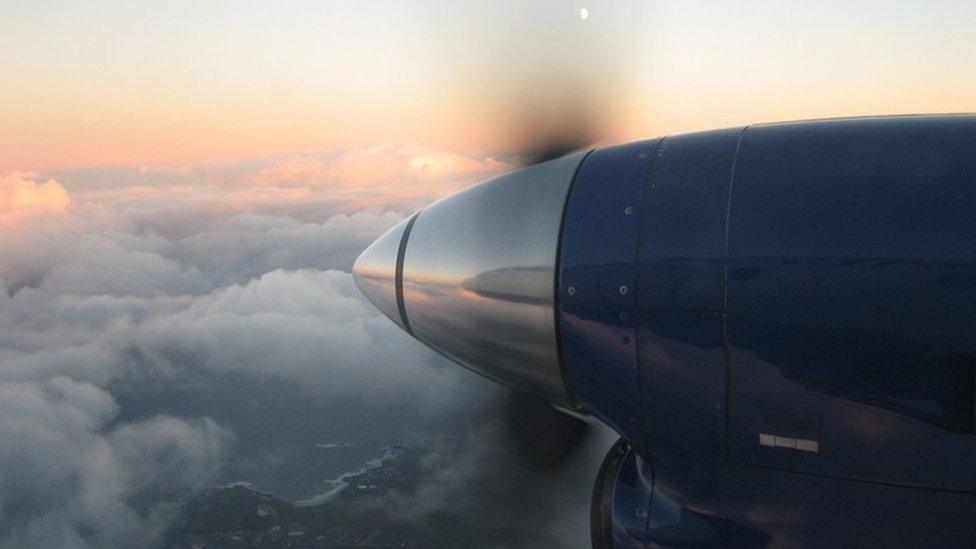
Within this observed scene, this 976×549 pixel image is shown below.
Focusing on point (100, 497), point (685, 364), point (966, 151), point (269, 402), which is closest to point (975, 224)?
point (966, 151)

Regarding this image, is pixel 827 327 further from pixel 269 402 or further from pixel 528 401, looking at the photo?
pixel 269 402

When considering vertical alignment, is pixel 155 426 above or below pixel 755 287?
below

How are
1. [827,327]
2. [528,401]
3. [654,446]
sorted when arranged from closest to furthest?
[827,327] < [654,446] < [528,401]

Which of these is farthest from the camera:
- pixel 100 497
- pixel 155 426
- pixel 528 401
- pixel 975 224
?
pixel 155 426

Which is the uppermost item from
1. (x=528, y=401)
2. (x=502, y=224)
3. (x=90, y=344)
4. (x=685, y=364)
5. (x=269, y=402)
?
(x=502, y=224)

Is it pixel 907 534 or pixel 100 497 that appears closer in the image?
pixel 907 534
